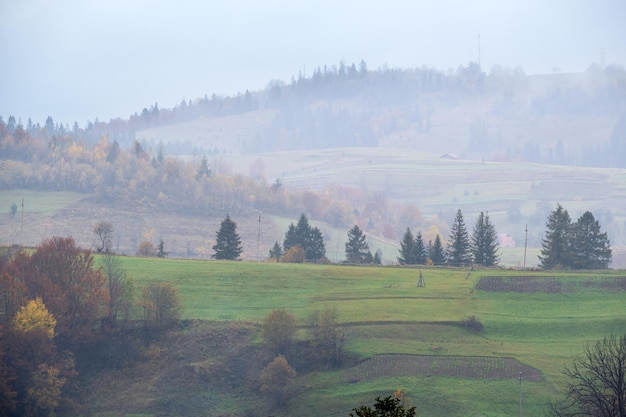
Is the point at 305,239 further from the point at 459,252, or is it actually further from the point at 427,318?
the point at 427,318

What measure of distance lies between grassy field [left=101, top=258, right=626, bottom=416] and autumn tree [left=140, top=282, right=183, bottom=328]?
178cm

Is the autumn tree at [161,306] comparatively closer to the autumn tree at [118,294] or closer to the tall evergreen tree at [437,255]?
the autumn tree at [118,294]

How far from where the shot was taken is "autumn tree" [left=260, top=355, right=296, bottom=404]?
262 ft

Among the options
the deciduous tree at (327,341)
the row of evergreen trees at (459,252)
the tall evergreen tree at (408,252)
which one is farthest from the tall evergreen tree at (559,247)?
the deciduous tree at (327,341)

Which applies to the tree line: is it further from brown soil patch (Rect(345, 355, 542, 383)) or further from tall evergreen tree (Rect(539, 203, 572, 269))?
tall evergreen tree (Rect(539, 203, 572, 269))

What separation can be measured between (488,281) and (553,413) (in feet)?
114

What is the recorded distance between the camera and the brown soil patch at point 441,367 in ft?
258

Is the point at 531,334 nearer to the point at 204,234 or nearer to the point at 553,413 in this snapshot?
the point at 553,413

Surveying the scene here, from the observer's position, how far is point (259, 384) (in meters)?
81.6

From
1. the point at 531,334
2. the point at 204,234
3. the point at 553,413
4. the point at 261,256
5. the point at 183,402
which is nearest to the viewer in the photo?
the point at 553,413

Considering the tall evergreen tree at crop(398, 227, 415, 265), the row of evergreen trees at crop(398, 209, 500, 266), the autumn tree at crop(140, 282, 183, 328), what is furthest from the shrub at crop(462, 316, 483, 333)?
the row of evergreen trees at crop(398, 209, 500, 266)

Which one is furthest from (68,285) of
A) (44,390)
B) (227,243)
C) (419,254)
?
(419,254)

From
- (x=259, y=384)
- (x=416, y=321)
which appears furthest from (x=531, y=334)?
(x=259, y=384)

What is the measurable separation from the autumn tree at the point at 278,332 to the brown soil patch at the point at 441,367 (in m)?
7.41
